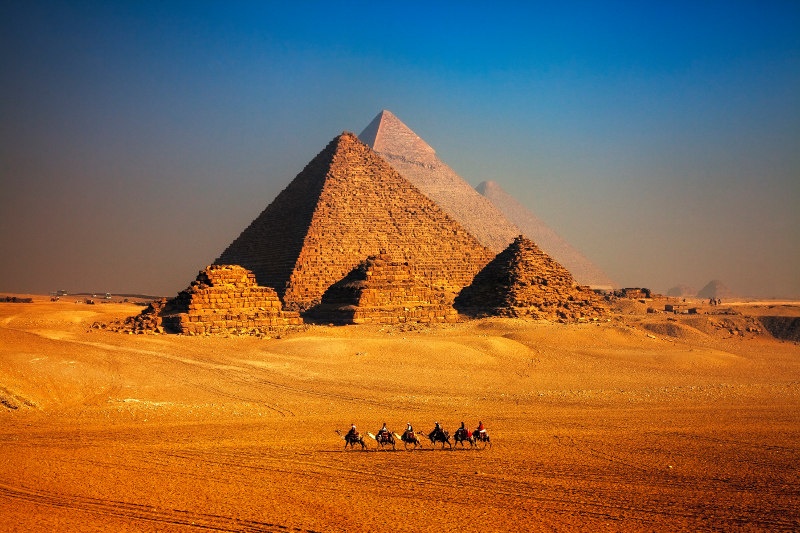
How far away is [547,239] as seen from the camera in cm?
11944

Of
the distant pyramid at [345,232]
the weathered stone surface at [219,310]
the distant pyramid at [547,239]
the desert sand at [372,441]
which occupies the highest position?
the distant pyramid at [547,239]

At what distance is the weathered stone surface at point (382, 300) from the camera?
31922 millimetres

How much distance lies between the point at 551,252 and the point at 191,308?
94.4 m

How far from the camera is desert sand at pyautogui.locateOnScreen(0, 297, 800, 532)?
794 centimetres

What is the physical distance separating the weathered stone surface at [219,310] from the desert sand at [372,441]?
1495 millimetres

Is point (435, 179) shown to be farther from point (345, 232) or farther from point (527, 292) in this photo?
point (527, 292)

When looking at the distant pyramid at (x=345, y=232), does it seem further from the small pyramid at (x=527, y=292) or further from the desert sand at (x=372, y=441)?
the desert sand at (x=372, y=441)

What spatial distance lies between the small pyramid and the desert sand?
1119 cm

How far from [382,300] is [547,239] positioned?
89.6 m

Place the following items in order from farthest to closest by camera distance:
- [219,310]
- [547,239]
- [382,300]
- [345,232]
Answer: [547,239] < [345,232] < [382,300] < [219,310]

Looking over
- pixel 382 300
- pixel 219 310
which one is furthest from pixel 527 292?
pixel 219 310

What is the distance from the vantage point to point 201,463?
975 centimetres

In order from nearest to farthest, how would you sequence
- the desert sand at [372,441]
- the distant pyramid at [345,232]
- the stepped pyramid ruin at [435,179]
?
the desert sand at [372,441]
the distant pyramid at [345,232]
the stepped pyramid ruin at [435,179]

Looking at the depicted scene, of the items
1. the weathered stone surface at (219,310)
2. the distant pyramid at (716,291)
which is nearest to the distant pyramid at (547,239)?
the distant pyramid at (716,291)
